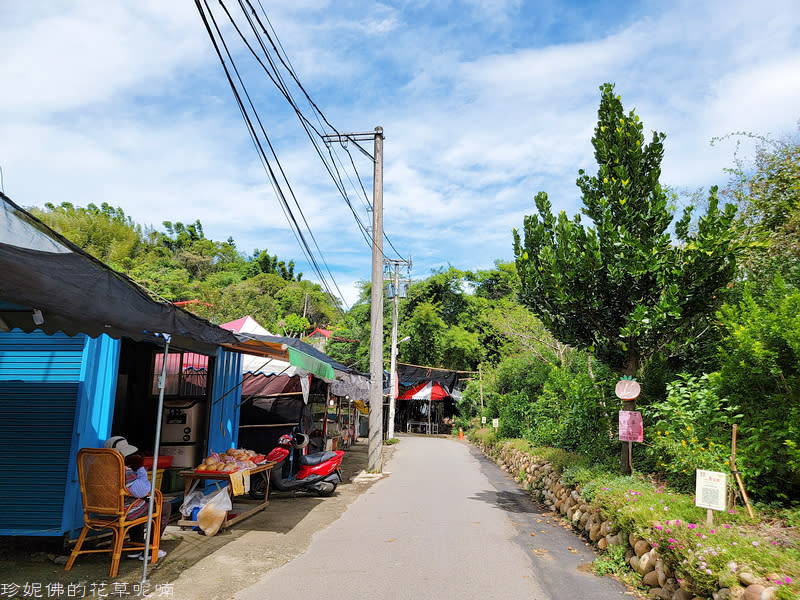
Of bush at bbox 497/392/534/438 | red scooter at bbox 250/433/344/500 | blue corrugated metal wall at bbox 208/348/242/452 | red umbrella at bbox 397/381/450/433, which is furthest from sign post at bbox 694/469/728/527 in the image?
red umbrella at bbox 397/381/450/433

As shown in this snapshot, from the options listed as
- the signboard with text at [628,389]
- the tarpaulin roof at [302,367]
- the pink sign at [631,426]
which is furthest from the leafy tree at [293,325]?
the pink sign at [631,426]

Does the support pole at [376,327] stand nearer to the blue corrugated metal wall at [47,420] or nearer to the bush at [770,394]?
the blue corrugated metal wall at [47,420]

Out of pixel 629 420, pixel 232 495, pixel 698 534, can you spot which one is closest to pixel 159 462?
pixel 232 495

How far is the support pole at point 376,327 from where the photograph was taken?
14500mm

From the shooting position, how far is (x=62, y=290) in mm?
3773

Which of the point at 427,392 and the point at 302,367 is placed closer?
the point at 302,367

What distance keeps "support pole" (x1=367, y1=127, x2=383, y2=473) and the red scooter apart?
2.96 metres

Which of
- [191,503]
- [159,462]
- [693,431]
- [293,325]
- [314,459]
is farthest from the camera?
[293,325]

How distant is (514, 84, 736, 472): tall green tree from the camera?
829cm

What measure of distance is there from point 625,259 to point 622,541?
4.24 metres

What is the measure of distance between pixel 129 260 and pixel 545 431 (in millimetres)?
43142

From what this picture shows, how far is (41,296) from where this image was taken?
359cm

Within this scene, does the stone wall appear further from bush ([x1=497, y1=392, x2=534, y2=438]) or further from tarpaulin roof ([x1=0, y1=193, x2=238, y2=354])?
tarpaulin roof ([x1=0, y1=193, x2=238, y2=354])

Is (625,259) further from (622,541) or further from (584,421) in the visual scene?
(622,541)
